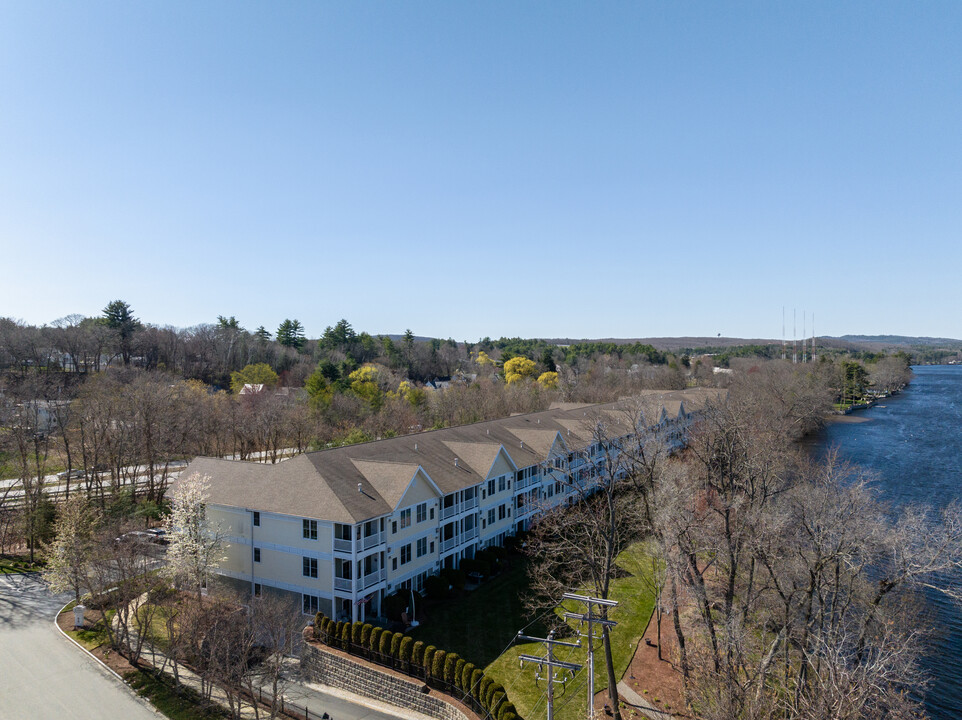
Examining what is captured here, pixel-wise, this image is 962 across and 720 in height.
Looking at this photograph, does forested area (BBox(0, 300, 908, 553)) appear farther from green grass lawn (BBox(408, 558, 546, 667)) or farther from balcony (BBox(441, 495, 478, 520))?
green grass lawn (BBox(408, 558, 546, 667))

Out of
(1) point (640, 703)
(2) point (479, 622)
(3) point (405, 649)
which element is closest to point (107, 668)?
(3) point (405, 649)

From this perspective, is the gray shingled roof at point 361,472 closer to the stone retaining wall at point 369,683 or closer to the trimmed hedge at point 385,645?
the trimmed hedge at point 385,645

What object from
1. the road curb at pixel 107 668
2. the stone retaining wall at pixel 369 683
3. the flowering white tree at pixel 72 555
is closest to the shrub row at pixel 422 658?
the stone retaining wall at pixel 369 683

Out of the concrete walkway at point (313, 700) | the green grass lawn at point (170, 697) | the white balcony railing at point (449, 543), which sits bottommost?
the concrete walkway at point (313, 700)

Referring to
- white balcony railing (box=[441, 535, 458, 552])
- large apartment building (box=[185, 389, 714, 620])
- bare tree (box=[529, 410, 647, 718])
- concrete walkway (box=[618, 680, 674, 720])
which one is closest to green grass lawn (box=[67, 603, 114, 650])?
large apartment building (box=[185, 389, 714, 620])

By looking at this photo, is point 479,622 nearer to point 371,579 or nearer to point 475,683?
point 371,579
